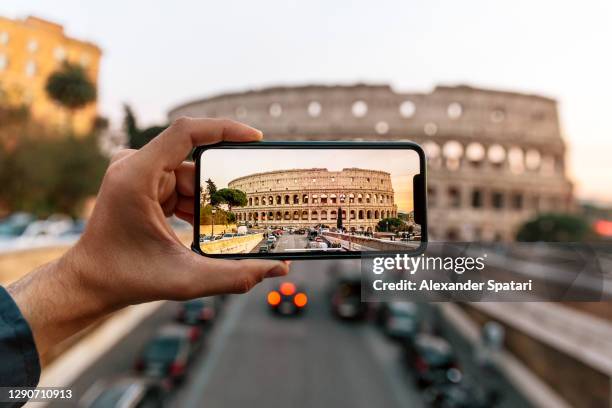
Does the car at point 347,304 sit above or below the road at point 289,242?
below

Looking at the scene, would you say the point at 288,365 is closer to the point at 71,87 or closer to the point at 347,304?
the point at 347,304

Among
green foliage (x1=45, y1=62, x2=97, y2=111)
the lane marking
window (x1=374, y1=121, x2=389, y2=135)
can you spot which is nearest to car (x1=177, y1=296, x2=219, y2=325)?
the lane marking

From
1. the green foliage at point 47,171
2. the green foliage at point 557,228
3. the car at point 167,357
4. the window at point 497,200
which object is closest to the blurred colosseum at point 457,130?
the window at point 497,200

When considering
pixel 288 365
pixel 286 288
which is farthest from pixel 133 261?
pixel 288 365

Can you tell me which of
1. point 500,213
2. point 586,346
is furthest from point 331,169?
point 500,213

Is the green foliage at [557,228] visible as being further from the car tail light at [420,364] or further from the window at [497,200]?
the window at [497,200]

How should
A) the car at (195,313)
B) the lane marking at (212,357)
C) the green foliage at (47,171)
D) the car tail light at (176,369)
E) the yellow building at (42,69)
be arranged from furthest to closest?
the car at (195,313)
the lane marking at (212,357)
the car tail light at (176,369)
the green foliage at (47,171)
the yellow building at (42,69)

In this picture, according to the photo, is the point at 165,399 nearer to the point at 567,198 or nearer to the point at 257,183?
the point at 257,183
